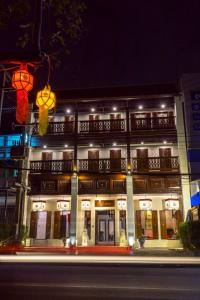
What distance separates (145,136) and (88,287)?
17.7 m

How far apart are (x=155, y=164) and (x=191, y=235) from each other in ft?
22.1

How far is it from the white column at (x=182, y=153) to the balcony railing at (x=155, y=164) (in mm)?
535

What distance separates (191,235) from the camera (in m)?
18.1

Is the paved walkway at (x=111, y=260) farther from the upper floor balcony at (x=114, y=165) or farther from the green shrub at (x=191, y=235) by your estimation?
the upper floor balcony at (x=114, y=165)

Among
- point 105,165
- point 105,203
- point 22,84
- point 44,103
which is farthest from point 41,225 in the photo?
point 22,84

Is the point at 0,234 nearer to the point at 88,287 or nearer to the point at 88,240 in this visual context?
the point at 88,240

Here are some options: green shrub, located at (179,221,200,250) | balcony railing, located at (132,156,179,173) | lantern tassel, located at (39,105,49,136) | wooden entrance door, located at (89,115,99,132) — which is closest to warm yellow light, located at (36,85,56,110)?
lantern tassel, located at (39,105,49,136)

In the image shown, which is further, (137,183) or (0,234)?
(137,183)

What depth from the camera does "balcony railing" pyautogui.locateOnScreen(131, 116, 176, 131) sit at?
79.0 feet

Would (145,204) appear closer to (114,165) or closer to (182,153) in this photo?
(114,165)

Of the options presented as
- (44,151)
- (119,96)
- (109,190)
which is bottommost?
(109,190)

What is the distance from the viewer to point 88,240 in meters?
23.4

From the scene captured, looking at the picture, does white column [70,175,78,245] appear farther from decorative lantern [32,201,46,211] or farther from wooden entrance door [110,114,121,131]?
wooden entrance door [110,114,121,131]

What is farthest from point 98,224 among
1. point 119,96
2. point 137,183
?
point 119,96
